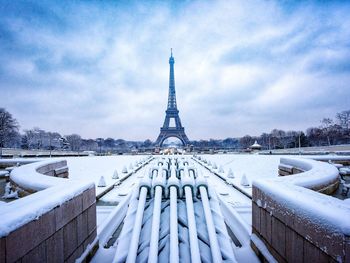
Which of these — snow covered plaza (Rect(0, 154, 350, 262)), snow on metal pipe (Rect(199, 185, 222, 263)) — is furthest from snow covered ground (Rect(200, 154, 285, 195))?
snow on metal pipe (Rect(199, 185, 222, 263))

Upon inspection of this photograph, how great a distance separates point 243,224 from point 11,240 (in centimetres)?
362

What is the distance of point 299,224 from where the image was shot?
6.70 feet

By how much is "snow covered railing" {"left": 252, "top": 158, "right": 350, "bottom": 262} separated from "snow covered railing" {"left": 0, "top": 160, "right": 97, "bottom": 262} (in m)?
2.41

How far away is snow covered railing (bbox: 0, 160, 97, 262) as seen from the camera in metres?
1.66

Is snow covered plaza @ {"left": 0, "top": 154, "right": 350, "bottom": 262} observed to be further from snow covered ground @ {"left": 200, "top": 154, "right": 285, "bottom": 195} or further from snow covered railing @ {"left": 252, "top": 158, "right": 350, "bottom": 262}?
snow covered ground @ {"left": 200, "top": 154, "right": 285, "bottom": 195}

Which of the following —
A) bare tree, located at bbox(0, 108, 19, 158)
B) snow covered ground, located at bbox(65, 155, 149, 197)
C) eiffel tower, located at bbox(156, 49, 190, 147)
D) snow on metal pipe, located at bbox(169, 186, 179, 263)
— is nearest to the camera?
snow on metal pipe, located at bbox(169, 186, 179, 263)

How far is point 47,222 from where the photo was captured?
207cm

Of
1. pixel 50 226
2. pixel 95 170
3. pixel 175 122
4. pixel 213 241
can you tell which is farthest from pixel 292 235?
pixel 175 122

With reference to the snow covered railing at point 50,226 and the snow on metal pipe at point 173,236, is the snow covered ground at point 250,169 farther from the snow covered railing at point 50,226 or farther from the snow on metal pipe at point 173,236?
the snow covered railing at point 50,226

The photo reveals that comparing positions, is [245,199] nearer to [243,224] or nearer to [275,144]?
[243,224]

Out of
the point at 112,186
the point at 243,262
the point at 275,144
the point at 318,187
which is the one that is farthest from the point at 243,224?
the point at 275,144

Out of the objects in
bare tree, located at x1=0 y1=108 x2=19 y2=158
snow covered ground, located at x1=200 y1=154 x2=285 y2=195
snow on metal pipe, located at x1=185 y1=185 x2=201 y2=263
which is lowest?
snow covered ground, located at x1=200 y1=154 x2=285 y2=195

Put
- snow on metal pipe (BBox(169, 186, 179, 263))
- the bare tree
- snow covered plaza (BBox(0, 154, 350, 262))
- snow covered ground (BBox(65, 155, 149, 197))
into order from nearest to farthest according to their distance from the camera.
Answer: snow covered plaza (BBox(0, 154, 350, 262)) < snow on metal pipe (BBox(169, 186, 179, 263)) < snow covered ground (BBox(65, 155, 149, 197)) < the bare tree

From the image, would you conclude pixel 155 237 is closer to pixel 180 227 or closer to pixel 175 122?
pixel 180 227
